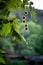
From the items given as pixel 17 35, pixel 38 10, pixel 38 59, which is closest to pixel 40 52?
pixel 38 59

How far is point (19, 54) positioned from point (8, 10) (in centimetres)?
105

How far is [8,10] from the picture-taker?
1.22ft

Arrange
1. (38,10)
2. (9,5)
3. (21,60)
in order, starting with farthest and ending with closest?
(21,60)
(38,10)
(9,5)

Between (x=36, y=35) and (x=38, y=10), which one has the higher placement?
(x=38, y=10)

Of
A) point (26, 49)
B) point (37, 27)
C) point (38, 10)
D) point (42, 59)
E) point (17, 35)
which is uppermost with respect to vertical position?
point (17, 35)

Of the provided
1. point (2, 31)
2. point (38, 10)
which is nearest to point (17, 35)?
point (2, 31)

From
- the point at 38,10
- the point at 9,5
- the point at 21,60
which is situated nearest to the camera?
the point at 9,5

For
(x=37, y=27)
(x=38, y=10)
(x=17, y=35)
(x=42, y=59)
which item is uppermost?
(x=17, y=35)

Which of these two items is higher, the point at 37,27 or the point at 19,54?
the point at 37,27

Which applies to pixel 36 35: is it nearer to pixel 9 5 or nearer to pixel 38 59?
pixel 38 59

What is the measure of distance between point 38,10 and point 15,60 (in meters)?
0.46

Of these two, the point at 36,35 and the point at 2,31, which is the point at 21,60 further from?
the point at 2,31

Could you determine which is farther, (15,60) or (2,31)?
(15,60)

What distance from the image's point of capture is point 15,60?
137 cm
